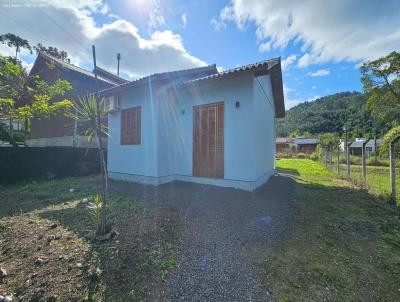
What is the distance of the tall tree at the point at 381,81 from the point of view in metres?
15.1

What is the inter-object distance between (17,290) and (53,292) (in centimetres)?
52

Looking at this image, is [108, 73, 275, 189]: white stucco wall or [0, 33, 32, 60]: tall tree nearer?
[108, 73, 275, 189]: white stucco wall

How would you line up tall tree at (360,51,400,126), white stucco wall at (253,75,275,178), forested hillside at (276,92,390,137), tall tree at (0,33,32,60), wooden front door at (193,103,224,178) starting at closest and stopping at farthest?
white stucco wall at (253,75,275,178), wooden front door at (193,103,224,178), tall tree at (360,51,400,126), tall tree at (0,33,32,60), forested hillside at (276,92,390,137)

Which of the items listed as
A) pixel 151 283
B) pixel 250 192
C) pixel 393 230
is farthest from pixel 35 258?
pixel 393 230

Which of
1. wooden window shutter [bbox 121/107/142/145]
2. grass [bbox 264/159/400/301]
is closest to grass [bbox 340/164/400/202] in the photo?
grass [bbox 264/159/400/301]

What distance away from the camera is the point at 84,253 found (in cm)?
308

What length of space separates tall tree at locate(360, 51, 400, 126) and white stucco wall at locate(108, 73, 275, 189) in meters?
14.0

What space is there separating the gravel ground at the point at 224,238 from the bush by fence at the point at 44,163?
19.5 feet

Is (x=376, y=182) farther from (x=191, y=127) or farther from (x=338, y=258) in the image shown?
(x=191, y=127)

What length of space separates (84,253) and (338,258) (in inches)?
162

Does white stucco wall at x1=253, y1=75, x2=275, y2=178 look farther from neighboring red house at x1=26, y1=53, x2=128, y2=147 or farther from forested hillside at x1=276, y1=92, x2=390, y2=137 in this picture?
forested hillside at x1=276, y1=92, x2=390, y2=137

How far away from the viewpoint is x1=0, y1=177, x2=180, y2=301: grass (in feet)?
7.80

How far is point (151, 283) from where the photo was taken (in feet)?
8.07

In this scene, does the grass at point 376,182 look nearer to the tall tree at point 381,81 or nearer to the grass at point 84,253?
the tall tree at point 381,81
